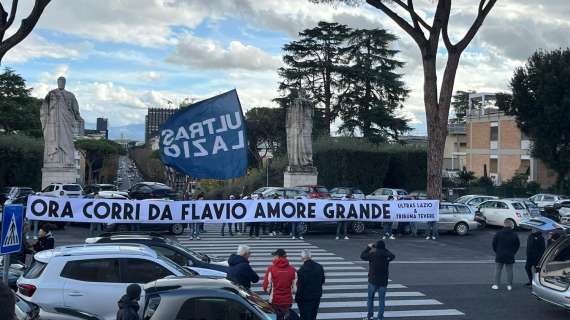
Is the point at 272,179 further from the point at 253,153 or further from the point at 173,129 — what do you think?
the point at 173,129

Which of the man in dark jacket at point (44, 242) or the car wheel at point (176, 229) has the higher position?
the man in dark jacket at point (44, 242)

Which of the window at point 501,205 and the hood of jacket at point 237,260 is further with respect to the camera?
the window at point 501,205

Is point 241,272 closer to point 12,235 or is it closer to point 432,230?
point 12,235

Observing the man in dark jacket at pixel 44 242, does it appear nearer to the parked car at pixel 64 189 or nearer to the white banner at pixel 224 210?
the white banner at pixel 224 210

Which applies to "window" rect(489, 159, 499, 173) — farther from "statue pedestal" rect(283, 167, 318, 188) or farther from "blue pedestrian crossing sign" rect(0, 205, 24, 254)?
"blue pedestrian crossing sign" rect(0, 205, 24, 254)

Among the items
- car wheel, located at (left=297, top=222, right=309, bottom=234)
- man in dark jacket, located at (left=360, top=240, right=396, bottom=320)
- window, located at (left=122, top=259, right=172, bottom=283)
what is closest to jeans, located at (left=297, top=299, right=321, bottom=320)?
man in dark jacket, located at (left=360, top=240, right=396, bottom=320)

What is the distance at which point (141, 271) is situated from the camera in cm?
1063

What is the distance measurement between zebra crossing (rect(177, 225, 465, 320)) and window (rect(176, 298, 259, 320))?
5.10 meters

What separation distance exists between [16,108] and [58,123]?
108 feet

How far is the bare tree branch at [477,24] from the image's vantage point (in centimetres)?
2857

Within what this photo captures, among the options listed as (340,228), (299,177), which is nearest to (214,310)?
(340,228)

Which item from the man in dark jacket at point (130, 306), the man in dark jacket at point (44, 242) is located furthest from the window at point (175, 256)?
the man in dark jacket at point (130, 306)

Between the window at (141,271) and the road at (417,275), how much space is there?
12.5 feet

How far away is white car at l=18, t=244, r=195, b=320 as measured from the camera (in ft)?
33.6
